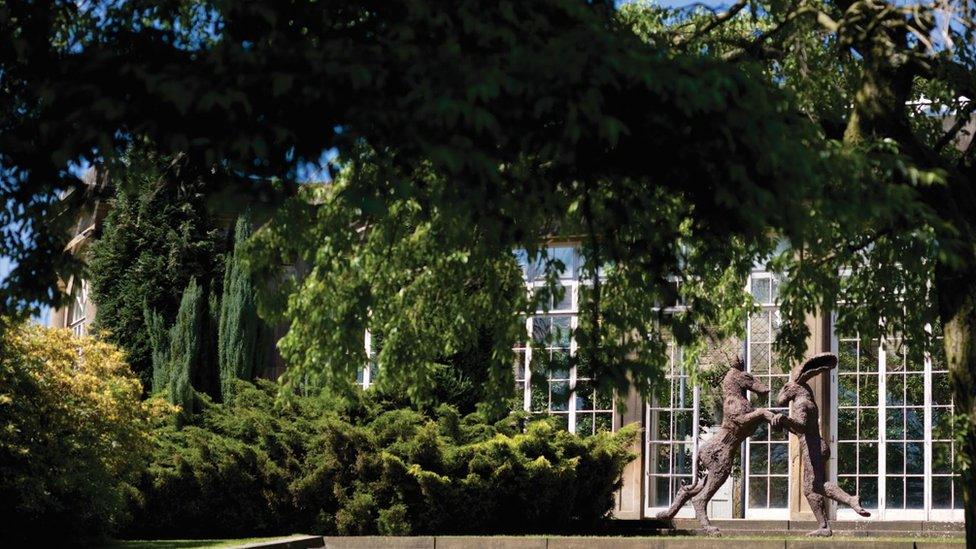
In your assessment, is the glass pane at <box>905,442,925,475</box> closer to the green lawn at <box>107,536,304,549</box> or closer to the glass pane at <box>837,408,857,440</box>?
the glass pane at <box>837,408,857,440</box>

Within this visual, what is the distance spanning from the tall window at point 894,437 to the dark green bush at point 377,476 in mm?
3613

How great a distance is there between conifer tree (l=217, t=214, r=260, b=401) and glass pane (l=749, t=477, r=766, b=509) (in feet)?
25.3

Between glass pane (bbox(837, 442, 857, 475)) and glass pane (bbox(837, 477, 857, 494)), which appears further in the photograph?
glass pane (bbox(837, 442, 857, 475))

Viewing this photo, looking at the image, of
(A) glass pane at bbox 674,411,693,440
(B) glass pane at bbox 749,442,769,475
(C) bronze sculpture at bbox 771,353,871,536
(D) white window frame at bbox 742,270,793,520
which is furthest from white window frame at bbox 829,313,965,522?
(C) bronze sculpture at bbox 771,353,871,536

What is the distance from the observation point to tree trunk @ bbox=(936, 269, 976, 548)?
932 centimetres

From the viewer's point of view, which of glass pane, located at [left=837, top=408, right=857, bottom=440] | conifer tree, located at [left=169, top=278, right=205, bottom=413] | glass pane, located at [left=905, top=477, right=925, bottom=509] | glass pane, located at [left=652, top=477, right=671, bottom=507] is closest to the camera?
glass pane, located at [left=905, top=477, right=925, bottom=509]

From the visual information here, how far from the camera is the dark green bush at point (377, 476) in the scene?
56.7ft

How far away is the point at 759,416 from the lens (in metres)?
17.0

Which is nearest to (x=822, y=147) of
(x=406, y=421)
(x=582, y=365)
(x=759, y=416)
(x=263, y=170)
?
(x=582, y=365)

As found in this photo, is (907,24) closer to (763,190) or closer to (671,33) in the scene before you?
(671,33)

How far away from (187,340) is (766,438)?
28.4 feet

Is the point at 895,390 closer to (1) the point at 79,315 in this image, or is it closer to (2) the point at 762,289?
(2) the point at 762,289

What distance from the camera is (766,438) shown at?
20.6m

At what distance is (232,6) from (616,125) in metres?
1.94
